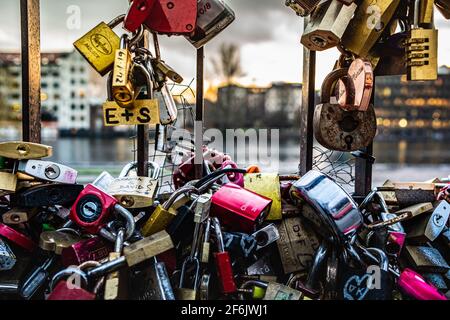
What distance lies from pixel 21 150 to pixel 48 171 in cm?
11

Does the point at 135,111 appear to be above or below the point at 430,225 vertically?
above

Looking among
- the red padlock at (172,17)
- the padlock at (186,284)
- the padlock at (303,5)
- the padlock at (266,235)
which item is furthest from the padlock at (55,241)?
the padlock at (303,5)

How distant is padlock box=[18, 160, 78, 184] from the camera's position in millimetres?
1392

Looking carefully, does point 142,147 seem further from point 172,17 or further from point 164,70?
point 172,17

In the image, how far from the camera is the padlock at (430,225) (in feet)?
4.59

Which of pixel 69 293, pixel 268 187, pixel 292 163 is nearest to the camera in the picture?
pixel 69 293

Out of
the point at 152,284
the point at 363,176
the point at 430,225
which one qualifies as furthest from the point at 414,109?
the point at 152,284

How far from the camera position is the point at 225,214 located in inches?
51.8

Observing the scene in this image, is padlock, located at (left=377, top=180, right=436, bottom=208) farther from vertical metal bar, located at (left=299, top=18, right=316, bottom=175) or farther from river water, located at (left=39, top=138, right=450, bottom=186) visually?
river water, located at (left=39, top=138, right=450, bottom=186)

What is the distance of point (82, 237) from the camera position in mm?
1336

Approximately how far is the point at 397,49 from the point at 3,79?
210ft

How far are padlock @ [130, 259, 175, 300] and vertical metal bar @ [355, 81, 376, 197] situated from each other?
34.3 inches
